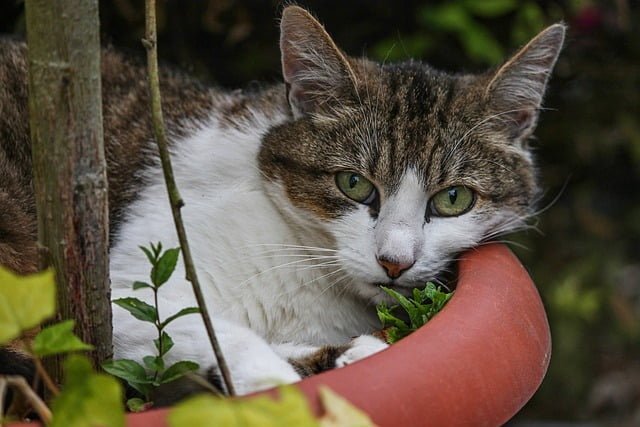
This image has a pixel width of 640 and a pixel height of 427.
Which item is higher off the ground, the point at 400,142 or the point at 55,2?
the point at 55,2

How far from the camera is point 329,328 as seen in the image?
2018mm

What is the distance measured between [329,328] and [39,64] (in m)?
0.96

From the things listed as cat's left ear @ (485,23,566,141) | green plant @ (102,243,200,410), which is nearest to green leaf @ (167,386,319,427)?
green plant @ (102,243,200,410)

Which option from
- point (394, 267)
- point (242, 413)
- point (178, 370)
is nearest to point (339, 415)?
point (242, 413)

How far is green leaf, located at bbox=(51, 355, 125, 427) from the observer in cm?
109

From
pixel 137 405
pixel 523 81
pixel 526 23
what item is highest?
pixel 526 23

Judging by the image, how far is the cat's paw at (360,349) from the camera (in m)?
1.56

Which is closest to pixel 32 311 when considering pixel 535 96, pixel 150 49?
pixel 150 49

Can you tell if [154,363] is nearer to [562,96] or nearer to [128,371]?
[128,371]

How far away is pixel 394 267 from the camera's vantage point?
6.07 feet

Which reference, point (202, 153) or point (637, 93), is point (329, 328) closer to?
point (202, 153)

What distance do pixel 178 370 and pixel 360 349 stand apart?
31 cm

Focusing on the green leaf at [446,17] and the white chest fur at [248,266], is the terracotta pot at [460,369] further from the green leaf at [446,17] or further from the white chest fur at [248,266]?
the green leaf at [446,17]

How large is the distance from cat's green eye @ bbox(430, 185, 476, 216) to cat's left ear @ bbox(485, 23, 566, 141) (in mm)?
203
